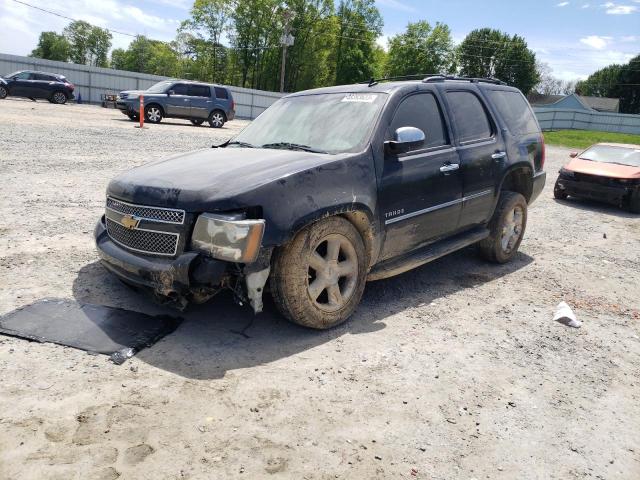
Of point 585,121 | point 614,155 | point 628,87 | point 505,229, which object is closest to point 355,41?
point 585,121

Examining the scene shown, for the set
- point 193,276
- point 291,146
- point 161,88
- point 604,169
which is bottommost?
point 193,276

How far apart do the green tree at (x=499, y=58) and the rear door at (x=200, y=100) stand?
64.6 metres

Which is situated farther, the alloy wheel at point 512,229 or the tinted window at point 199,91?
the tinted window at point 199,91

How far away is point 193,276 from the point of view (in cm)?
336

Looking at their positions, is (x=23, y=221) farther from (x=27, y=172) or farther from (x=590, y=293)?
(x=590, y=293)

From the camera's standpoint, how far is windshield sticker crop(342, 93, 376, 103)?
4600 millimetres

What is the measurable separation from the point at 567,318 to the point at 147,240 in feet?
11.7

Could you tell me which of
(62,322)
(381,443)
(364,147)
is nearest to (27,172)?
(62,322)

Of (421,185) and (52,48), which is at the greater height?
(52,48)

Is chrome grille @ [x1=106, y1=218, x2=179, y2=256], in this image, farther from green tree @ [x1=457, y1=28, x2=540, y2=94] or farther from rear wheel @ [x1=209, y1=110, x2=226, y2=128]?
green tree @ [x1=457, y1=28, x2=540, y2=94]

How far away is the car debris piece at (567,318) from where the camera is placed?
4.52 m

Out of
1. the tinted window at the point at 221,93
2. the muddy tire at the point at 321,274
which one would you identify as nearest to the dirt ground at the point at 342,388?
the muddy tire at the point at 321,274

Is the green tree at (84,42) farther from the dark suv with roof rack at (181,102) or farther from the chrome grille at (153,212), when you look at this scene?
the chrome grille at (153,212)

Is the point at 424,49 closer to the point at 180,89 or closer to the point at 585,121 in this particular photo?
the point at 585,121
